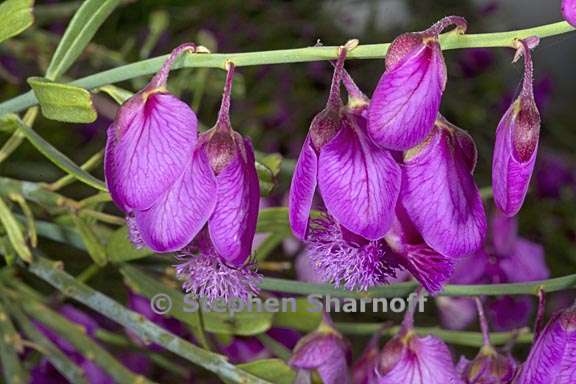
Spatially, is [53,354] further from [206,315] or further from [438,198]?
[438,198]

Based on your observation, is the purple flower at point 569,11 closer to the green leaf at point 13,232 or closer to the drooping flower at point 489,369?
the drooping flower at point 489,369

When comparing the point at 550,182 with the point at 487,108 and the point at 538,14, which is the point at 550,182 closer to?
the point at 487,108

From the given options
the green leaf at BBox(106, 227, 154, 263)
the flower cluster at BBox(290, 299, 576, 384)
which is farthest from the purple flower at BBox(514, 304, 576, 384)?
the green leaf at BBox(106, 227, 154, 263)

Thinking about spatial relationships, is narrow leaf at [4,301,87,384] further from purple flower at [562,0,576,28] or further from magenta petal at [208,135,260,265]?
purple flower at [562,0,576,28]

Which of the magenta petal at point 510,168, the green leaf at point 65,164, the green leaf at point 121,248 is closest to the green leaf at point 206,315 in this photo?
the green leaf at point 121,248

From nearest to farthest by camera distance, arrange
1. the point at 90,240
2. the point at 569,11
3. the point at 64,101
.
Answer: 1. the point at 569,11
2. the point at 64,101
3. the point at 90,240

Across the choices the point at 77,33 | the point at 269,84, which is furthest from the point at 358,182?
the point at 269,84

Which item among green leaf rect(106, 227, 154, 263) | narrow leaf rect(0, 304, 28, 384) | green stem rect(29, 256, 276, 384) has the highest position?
green leaf rect(106, 227, 154, 263)
